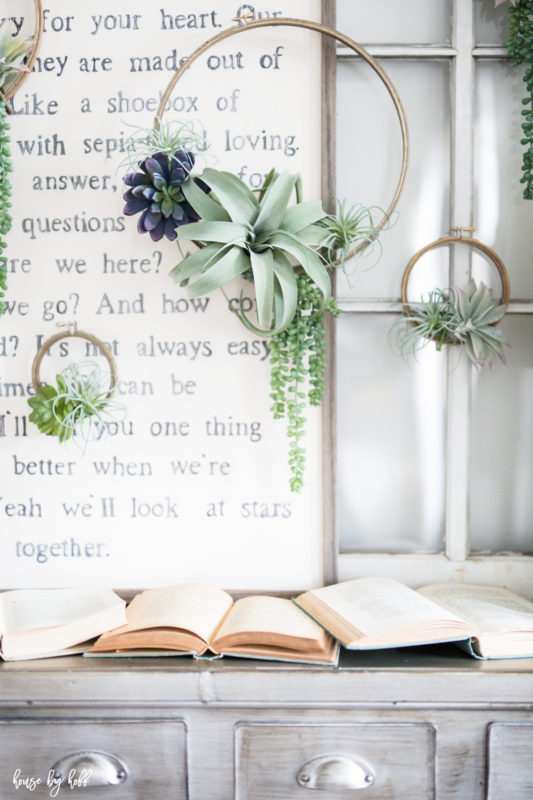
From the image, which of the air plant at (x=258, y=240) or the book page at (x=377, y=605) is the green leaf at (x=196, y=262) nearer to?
the air plant at (x=258, y=240)

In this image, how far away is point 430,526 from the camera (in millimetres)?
1477

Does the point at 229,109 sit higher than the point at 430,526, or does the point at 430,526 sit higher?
the point at 229,109

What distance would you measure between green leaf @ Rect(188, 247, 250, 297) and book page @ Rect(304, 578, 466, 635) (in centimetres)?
67

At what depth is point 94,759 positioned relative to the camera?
110 centimetres

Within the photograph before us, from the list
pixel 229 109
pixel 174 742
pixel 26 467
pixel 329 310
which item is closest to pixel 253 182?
pixel 229 109

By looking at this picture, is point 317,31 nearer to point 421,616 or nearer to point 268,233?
point 268,233

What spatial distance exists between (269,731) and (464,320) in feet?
2.99

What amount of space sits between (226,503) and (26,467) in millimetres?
468

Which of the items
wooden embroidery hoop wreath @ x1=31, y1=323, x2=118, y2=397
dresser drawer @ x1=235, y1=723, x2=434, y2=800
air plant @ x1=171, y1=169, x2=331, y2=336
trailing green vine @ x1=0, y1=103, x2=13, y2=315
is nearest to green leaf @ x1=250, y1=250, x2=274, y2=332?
air plant @ x1=171, y1=169, x2=331, y2=336

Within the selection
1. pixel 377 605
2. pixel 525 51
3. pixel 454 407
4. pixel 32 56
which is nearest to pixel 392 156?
pixel 525 51

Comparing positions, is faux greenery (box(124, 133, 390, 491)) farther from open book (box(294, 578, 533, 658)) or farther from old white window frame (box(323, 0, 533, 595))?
open book (box(294, 578, 533, 658))

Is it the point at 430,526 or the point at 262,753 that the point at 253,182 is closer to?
Answer: the point at 430,526

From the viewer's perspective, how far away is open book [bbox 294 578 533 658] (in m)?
1.10

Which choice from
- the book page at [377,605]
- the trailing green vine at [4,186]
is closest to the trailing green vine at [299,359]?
the book page at [377,605]
